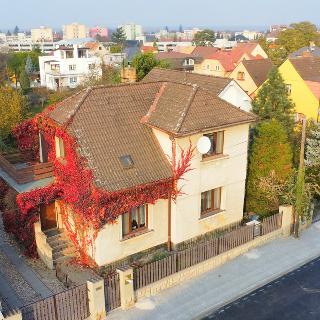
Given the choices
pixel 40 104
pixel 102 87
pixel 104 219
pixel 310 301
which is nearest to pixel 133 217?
pixel 104 219

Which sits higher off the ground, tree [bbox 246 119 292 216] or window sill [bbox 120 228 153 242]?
tree [bbox 246 119 292 216]

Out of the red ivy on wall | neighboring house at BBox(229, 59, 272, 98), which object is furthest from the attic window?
neighboring house at BBox(229, 59, 272, 98)

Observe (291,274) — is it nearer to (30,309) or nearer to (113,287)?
(113,287)

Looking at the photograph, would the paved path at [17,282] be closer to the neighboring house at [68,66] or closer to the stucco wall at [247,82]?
the stucco wall at [247,82]

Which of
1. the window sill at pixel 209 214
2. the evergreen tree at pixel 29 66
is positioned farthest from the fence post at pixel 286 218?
the evergreen tree at pixel 29 66

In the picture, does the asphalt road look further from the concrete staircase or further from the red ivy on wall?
the concrete staircase

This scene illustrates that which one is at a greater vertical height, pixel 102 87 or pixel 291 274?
pixel 102 87
